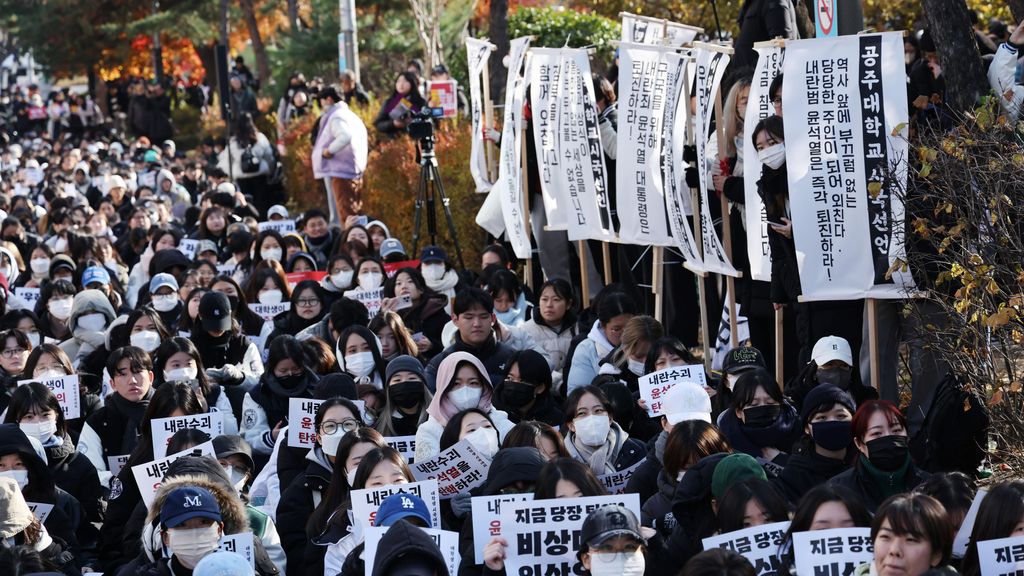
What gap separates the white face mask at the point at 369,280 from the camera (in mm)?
13680

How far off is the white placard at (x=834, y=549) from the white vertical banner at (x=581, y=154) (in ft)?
22.2

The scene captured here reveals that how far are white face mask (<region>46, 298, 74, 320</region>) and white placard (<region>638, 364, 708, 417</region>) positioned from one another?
21.4ft

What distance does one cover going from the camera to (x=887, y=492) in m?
7.11

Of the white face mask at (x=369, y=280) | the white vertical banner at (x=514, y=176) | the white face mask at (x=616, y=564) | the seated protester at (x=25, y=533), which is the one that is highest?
the white vertical banner at (x=514, y=176)

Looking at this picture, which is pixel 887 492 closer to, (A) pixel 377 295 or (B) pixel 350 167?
(A) pixel 377 295

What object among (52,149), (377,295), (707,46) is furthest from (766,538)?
(52,149)

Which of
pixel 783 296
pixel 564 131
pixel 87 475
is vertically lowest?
pixel 87 475

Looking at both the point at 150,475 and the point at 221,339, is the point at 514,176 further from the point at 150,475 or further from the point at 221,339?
the point at 150,475

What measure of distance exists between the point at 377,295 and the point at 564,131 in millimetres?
2004

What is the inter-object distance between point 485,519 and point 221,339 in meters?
5.38

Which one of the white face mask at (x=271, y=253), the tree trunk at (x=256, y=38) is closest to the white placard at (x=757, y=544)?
the white face mask at (x=271, y=253)

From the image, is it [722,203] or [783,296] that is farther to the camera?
[722,203]

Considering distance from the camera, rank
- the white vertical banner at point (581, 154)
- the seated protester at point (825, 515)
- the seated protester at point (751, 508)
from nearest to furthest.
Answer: the seated protester at point (825, 515) < the seated protester at point (751, 508) < the white vertical banner at point (581, 154)

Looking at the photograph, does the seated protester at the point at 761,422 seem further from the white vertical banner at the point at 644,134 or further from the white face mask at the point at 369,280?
the white face mask at the point at 369,280
